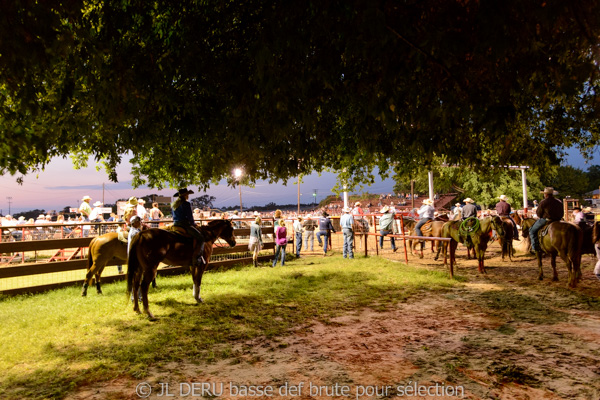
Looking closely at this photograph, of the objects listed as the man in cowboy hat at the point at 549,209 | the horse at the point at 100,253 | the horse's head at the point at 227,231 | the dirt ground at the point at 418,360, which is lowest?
the dirt ground at the point at 418,360

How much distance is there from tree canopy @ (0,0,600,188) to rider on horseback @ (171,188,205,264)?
37.1 inches

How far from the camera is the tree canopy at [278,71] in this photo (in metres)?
3.29

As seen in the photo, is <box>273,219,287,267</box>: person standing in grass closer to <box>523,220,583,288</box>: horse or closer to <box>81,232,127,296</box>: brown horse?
<box>81,232,127,296</box>: brown horse

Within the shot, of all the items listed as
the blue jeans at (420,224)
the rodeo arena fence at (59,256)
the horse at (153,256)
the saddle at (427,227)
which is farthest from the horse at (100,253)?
the saddle at (427,227)

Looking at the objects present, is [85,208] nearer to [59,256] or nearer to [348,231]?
[59,256]

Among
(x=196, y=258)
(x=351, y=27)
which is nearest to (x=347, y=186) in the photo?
(x=196, y=258)

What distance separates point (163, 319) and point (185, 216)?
7.78 feet

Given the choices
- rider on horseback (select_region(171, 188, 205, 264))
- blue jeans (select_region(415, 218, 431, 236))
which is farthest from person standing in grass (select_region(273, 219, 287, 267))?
blue jeans (select_region(415, 218, 431, 236))

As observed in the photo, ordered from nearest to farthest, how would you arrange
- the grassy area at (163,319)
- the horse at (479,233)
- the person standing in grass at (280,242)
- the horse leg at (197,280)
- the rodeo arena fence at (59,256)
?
the grassy area at (163,319) → the horse leg at (197,280) → the rodeo arena fence at (59,256) → the horse at (479,233) → the person standing in grass at (280,242)

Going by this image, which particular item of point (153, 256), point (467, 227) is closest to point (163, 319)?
point (153, 256)

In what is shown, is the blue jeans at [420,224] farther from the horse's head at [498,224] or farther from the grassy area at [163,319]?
the grassy area at [163,319]

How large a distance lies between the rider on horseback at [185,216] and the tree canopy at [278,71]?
941 millimetres

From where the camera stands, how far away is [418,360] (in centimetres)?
465

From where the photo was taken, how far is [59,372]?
4445mm
